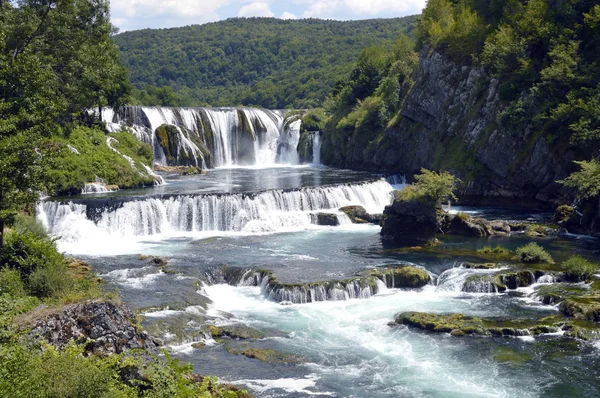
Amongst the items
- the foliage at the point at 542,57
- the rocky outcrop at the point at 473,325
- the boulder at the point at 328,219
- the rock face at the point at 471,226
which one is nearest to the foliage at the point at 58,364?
the rocky outcrop at the point at 473,325

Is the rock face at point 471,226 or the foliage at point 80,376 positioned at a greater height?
the foliage at point 80,376

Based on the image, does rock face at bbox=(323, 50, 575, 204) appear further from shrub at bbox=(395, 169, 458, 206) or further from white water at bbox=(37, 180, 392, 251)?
white water at bbox=(37, 180, 392, 251)

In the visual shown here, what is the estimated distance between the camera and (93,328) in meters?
15.9

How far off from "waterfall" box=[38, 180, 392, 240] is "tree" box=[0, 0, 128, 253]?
4.36 metres

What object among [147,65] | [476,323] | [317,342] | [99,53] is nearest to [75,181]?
[99,53]

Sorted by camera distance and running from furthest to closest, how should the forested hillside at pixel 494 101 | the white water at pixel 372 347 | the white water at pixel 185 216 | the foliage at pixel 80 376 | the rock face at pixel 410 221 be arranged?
the forested hillside at pixel 494 101 < the white water at pixel 185 216 < the rock face at pixel 410 221 < the white water at pixel 372 347 < the foliage at pixel 80 376

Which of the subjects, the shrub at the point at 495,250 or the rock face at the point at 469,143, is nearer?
the shrub at the point at 495,250

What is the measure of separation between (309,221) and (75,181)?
1641cm

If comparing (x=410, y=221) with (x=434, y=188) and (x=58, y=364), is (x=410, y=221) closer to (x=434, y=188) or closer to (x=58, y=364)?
(x=434, y=188)

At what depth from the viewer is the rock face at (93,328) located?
49.7 ft

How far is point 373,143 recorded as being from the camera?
60.5m

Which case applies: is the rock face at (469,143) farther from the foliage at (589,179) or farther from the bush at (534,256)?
the bush at (534,256)

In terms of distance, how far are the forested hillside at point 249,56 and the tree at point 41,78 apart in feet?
225

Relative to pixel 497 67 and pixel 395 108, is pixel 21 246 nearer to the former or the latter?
pixel 497 67
